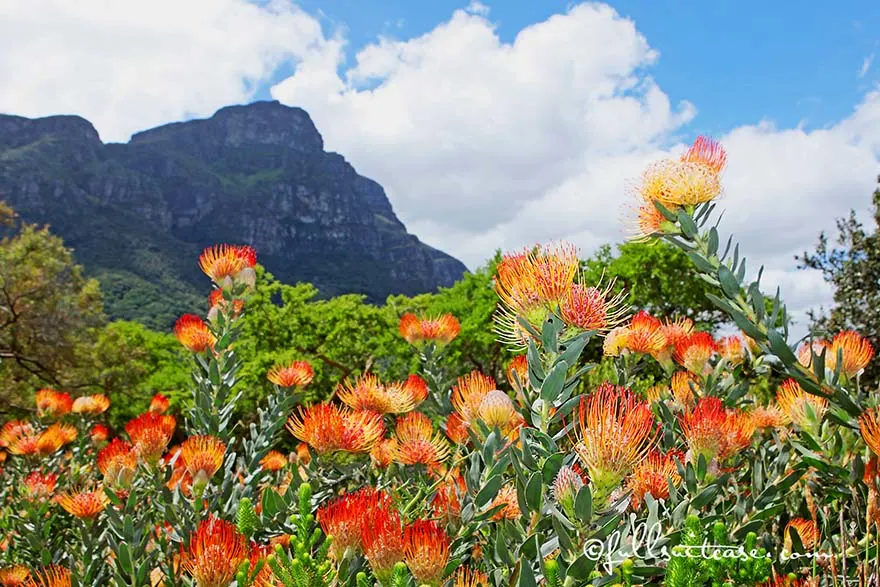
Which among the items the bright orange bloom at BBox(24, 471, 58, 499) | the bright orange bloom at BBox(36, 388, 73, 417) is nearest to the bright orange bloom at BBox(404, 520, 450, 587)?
the bright orange bloom at BBox(24, 471, 58, 499)

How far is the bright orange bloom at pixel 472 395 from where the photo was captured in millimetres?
1893

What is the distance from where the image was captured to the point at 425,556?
4.09 feet

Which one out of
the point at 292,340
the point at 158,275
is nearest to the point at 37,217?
the point at 158,275

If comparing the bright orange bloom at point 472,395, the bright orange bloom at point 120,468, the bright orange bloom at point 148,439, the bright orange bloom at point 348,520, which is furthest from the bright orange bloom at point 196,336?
the bright orange bloom at point 348,520

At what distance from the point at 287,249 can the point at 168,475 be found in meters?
195

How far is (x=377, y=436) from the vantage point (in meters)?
2.07

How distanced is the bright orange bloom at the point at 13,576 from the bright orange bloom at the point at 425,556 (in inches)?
85.6

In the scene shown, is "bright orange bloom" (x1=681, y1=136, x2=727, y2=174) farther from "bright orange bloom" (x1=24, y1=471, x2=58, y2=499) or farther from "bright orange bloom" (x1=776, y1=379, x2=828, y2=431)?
"bright orange bloom" (x1=24, y1=471, x2=58, y2=499)

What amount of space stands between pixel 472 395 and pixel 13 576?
7.71ft

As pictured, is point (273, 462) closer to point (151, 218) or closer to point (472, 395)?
point (472, 395)

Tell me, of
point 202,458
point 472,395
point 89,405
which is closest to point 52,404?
point 89,405

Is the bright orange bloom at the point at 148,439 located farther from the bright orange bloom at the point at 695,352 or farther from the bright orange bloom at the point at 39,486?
the bright orange bloom at the point at 695,352

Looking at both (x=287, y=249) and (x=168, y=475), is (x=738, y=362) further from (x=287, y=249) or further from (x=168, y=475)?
(x=287, y=249)

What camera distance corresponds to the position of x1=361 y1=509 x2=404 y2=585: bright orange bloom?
1237mm
